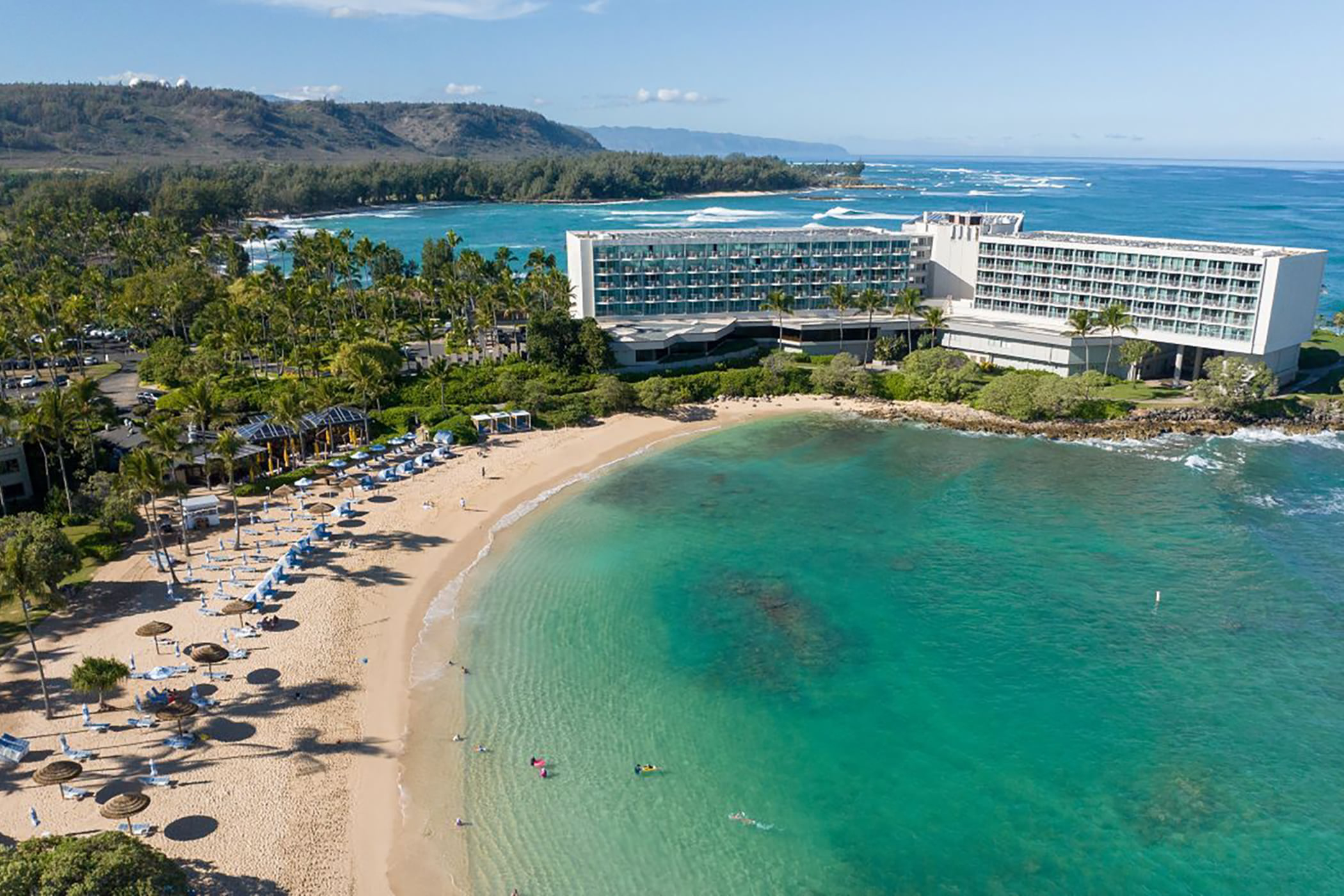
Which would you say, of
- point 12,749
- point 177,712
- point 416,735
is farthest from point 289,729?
point 12,749

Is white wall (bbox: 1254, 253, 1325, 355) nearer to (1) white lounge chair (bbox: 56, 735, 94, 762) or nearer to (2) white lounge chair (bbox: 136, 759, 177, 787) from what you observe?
(2) white lounge chair (bbox: 136, 759, 177, 787)

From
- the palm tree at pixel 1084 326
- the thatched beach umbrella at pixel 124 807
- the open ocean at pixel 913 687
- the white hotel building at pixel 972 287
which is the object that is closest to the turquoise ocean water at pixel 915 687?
the open ocean at pixel 913 687

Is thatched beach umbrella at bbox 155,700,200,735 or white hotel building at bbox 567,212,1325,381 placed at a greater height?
white hotel building at bbox 567,212,1325,381

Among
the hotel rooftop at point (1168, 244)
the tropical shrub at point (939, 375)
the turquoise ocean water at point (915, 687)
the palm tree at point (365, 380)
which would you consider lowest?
the turquoise ocean water at point (915, 687)

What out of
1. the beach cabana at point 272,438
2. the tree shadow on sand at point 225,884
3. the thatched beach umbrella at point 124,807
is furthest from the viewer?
the beach cabana at point 272,438

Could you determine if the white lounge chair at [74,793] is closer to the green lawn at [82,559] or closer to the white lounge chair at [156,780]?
the white lounge chair at [156,780]

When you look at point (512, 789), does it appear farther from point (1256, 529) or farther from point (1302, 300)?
point (1302, 300)

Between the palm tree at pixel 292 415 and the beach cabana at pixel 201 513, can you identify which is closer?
the beach cabana at pixel 201 513

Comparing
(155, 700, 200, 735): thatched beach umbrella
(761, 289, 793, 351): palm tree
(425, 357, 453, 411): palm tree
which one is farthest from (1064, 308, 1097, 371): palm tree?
(155, 700, 200, 735): thatched beach umbrella
